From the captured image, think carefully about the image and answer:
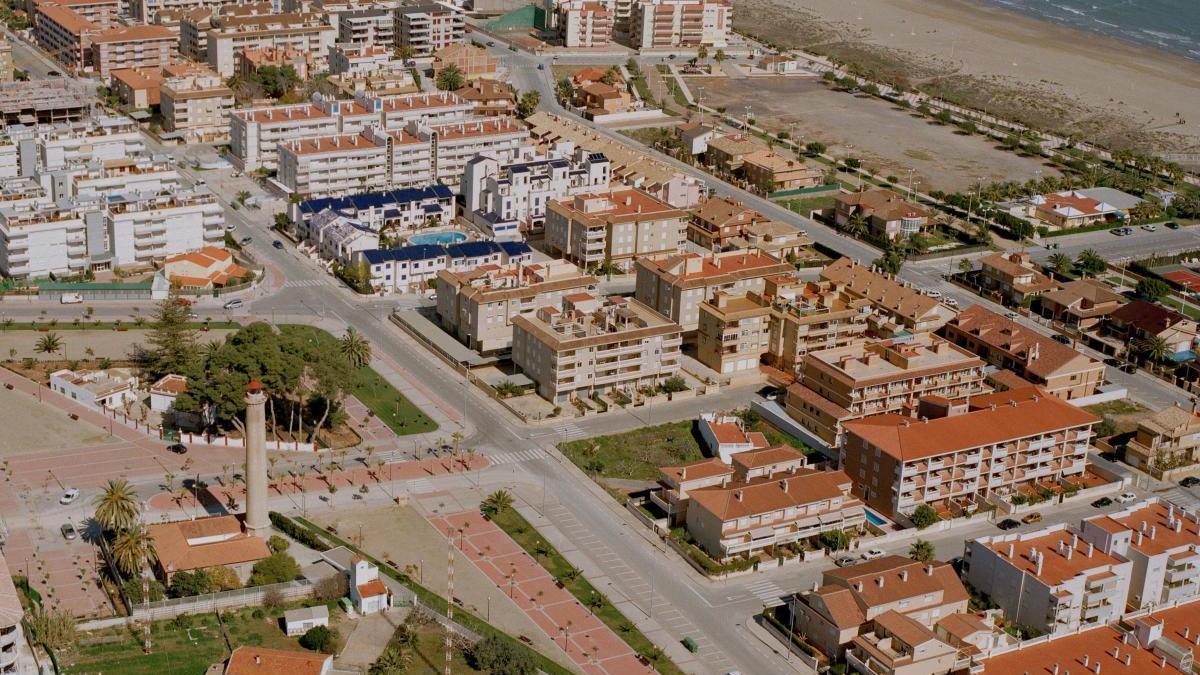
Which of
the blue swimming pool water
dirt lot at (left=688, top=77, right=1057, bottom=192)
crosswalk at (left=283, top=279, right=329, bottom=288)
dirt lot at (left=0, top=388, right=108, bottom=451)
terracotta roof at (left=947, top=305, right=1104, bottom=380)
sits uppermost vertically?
dirt lot at (left=688, top=77, right=1057, bottom=192)

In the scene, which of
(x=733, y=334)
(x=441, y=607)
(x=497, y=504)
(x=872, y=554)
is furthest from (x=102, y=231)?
(x=872, y=554)

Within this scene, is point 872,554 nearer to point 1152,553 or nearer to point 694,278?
point 1152,553

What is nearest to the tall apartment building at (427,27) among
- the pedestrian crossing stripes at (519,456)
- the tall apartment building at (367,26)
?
the tall apartment building at (367,26)

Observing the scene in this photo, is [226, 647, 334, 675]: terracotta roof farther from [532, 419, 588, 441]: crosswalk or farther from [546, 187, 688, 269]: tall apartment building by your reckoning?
[546, 187, 688, 269]: tall apartment building

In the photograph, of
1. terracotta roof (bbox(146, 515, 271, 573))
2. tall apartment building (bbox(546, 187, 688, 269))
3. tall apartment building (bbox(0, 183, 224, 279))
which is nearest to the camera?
terracotta roof (bbox(146, 515, 271, 573))

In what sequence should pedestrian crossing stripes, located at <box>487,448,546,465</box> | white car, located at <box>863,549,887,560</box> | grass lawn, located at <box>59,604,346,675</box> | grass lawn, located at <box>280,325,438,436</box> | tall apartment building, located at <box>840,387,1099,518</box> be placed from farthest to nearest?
grass lawn, located at <box>280,325,438,436</box> < pedestrian crossing stripes, located at <box>487,448,546,465</box> < tall apartment building, located at <box>840,387,1099,518</box> < white car, located at <box>863,549,887,560</box> < grass lawn, located at <box>59,604,346,675</box>

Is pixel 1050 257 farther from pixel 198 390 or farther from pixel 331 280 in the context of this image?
pixel 198 390

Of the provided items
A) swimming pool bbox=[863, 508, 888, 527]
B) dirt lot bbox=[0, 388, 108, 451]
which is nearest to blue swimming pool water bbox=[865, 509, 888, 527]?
swimming pool bbox=[863, 508, 888, 527]
